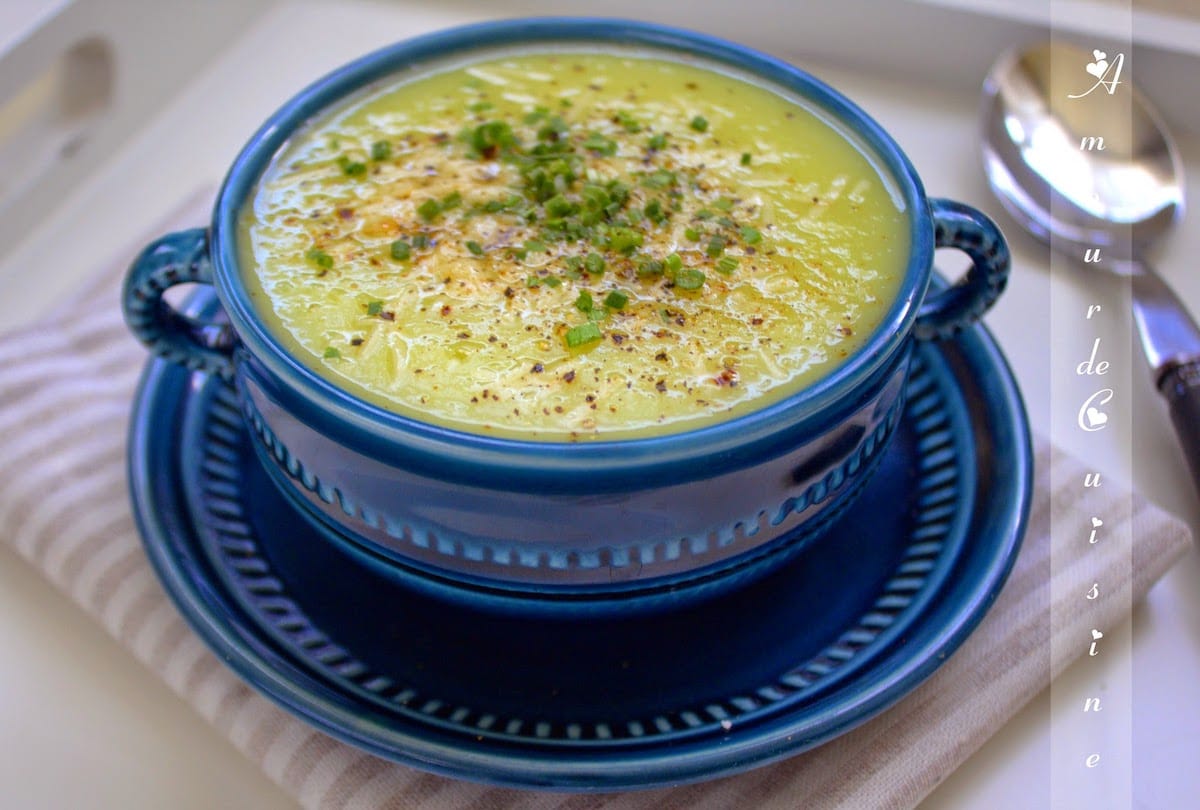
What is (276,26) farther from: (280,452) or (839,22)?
(280,452)

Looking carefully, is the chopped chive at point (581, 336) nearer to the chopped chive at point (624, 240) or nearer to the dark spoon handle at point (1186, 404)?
the chopped chive at point (624, 240)

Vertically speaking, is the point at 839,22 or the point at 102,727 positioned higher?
the point at 839,22

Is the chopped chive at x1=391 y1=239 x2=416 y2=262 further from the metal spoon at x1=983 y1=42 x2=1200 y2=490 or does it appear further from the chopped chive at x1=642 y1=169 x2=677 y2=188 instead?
the metal spoon at x1=983 y1=42 x2=1200 y2=490

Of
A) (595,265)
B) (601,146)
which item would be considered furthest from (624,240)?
(601,146)

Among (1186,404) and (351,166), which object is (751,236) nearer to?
(351,166)

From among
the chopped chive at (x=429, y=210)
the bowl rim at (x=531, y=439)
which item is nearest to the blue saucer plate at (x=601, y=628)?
the bowl rim at (x=531, y=439)

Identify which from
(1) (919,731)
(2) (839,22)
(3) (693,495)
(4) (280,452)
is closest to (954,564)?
(1) (919,731)

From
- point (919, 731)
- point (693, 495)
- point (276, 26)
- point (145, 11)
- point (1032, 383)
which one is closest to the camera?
point (693, 495)
